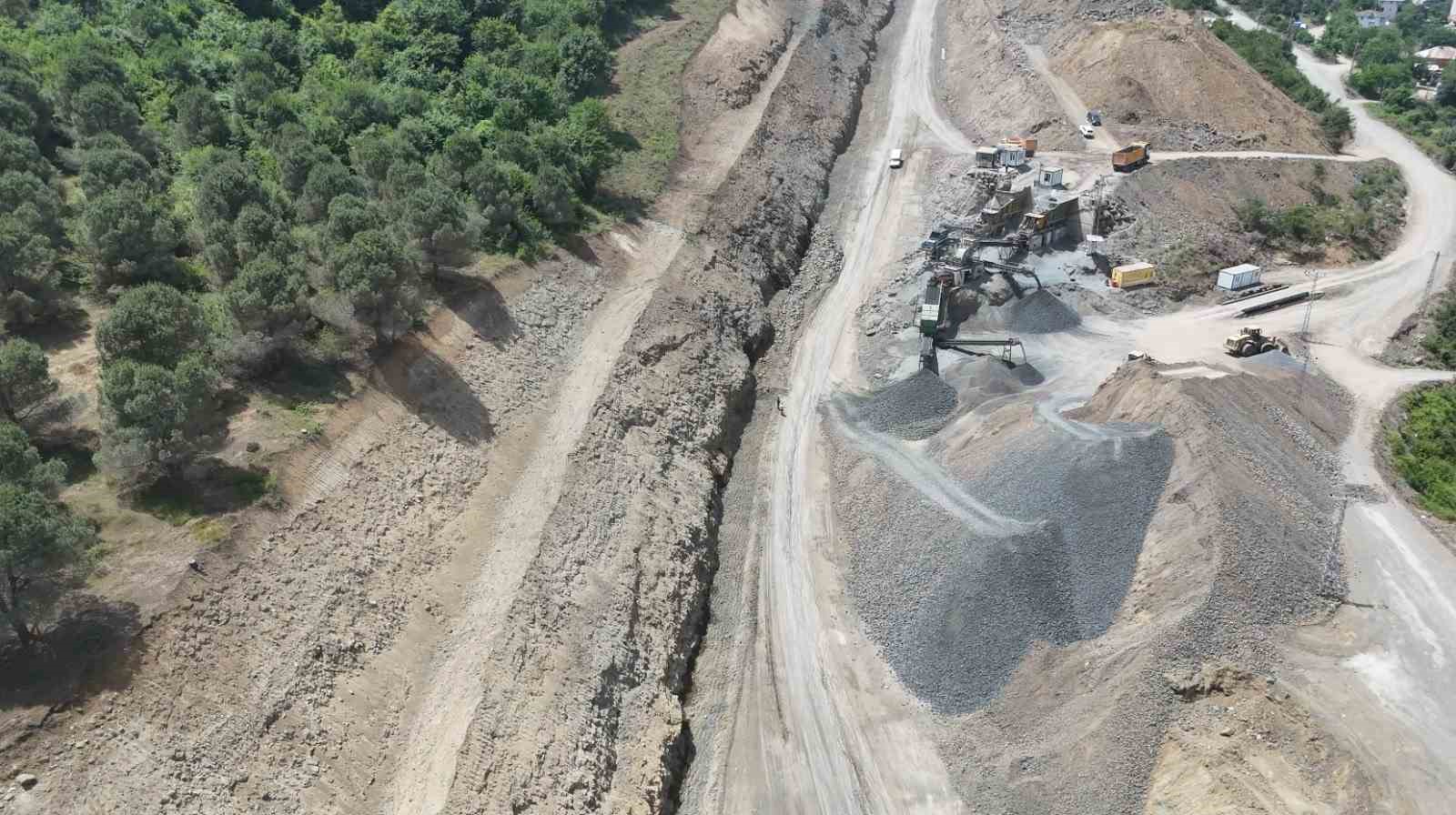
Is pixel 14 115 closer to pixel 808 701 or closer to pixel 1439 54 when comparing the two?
pixel 808 701

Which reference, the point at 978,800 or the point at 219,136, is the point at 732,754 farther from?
the point at 219,136

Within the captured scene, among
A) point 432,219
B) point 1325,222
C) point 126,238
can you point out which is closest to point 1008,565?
point 432,219

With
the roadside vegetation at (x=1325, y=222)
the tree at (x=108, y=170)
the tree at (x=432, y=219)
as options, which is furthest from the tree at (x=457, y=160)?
the roadside vegetation at (x=1325, y=222)

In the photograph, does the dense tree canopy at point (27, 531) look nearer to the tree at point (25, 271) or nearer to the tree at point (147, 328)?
the tree at point (147, 328)

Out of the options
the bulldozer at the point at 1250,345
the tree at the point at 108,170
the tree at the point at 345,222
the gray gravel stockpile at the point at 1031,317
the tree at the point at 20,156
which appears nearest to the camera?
the tree at the point at 345,222

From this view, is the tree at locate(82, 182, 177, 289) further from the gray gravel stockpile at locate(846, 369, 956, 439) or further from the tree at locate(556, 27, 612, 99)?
the tree at locate(556, 27, 612, 99)

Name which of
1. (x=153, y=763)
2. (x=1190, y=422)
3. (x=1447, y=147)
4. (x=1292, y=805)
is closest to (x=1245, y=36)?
(x=1447, y=147)
